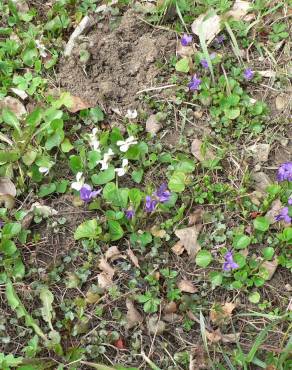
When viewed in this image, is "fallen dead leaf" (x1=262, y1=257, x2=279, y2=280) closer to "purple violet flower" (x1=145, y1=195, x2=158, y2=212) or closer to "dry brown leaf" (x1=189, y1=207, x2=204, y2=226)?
"dry brown leaf" (x1=189, y1=207, x2=204, y2=226)

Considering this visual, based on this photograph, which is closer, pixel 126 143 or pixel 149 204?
pixel 149 204

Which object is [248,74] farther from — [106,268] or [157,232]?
[106,268]

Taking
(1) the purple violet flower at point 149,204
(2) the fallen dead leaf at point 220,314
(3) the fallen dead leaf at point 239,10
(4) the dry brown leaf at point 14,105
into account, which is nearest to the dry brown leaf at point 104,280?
(1) the purple violet flower at point 149,204

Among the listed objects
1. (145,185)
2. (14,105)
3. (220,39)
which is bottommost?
(145,185)

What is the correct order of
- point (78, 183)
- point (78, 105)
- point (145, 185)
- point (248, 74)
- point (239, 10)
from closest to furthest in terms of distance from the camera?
point (78, 183) → point (145, 185) → point (78, 105) → point (248, 74) → point (239, 10)

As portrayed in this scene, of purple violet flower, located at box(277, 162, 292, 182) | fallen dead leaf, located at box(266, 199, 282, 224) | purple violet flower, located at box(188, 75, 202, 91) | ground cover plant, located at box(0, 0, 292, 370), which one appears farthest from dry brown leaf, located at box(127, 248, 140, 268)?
purple violet flower, located at box(188, 75, 202, 91)

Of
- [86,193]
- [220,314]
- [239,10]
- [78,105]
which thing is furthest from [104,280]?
[239,10]
